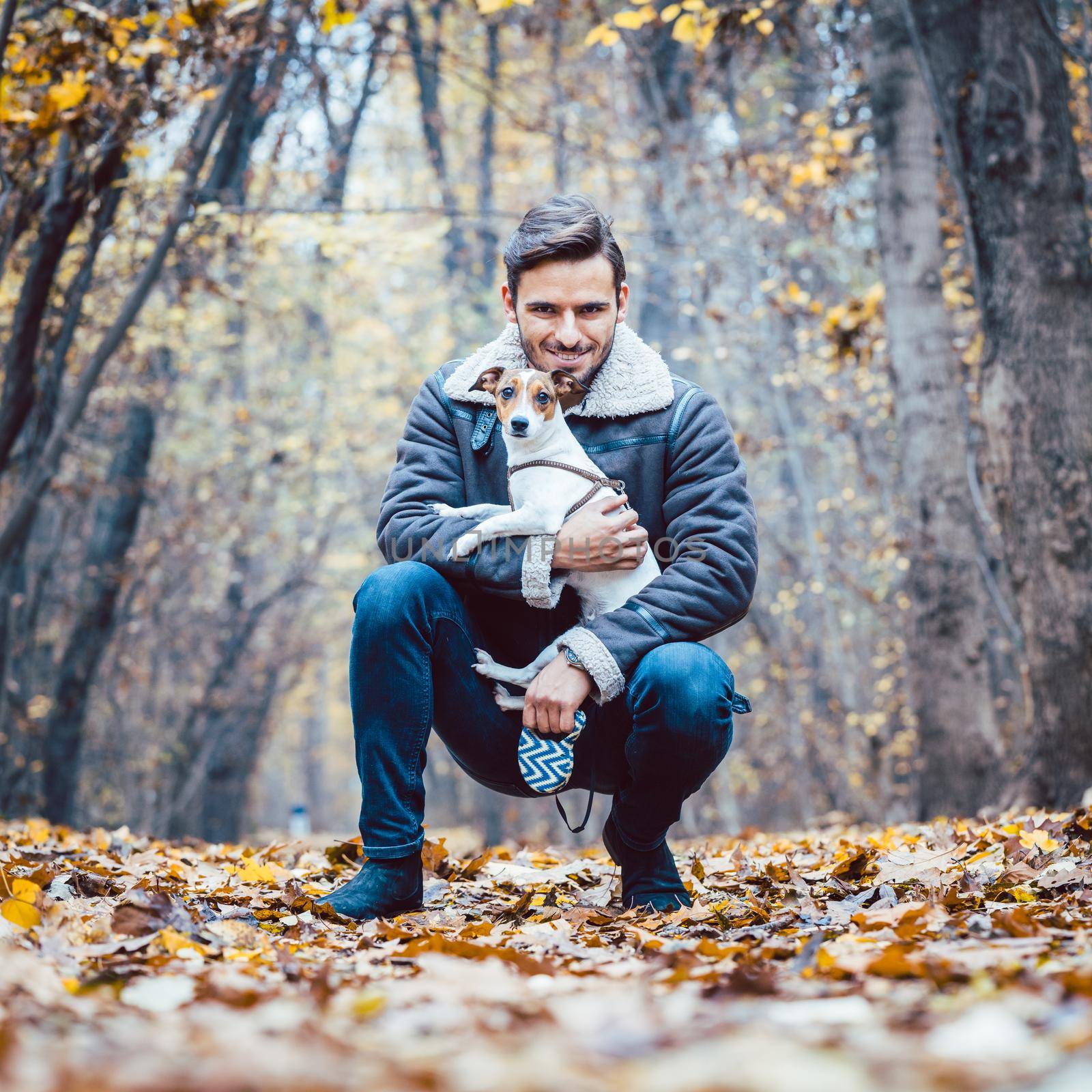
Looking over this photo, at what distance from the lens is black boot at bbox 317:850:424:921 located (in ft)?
9.90

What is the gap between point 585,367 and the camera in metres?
3.60

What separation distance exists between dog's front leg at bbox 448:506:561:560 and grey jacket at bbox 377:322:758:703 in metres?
0.03

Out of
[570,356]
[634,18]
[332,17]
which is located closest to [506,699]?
[570,356]

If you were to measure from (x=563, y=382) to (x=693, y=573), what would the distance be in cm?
74

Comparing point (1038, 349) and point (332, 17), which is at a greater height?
point (332, 17)

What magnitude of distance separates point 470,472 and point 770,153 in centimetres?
853

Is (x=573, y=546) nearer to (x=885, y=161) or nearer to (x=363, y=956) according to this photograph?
(x=363, y=956)

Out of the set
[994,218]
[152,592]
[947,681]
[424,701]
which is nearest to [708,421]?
[424,701]

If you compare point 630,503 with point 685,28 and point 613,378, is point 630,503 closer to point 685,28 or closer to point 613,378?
point 613,378

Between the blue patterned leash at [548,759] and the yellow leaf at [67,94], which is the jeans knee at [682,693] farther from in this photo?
the yellow leaf at [67,94]

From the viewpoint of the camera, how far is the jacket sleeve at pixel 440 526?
3.30 metres

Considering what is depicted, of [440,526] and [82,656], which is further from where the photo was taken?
[82,656]

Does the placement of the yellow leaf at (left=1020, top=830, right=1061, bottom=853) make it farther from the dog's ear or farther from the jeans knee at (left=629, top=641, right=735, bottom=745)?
the dog's ear

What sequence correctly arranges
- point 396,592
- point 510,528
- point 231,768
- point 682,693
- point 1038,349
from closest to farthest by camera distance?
point 682,693 < point 396,592 < point 510,528 < point 1038,349 < point 231,768
